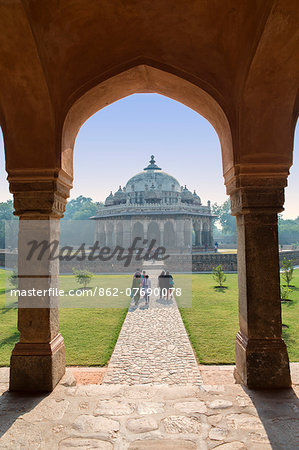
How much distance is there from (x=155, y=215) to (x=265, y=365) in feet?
94.4

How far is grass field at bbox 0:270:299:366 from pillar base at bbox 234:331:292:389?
2.14m

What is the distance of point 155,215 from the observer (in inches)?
1262

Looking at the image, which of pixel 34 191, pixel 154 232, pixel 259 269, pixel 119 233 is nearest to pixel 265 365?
pixel 259 269

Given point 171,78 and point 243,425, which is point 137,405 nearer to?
point 243,425

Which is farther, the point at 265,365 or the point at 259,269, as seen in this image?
the point at 259,269

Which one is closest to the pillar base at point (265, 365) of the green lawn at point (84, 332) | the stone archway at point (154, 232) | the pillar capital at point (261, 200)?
the pillar capital at point (261, 200)

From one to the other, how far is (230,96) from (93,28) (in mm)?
1706

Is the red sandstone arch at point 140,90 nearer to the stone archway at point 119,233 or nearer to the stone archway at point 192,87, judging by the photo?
the stone archway at point 192,87

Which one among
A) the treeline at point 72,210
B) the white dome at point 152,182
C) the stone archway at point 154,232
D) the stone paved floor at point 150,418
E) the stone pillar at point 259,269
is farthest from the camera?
the treeline at point 72,210

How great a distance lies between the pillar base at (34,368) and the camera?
342 centimetres

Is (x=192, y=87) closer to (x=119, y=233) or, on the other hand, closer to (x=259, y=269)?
(x=259, y=269)

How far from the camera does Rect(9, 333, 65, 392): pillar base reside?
342cm

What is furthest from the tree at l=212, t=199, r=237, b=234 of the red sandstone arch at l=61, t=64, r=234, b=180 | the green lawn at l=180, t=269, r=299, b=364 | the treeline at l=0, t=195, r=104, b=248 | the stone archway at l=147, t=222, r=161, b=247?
the red sandstone arch at l=61, t=64, r=234, b=180

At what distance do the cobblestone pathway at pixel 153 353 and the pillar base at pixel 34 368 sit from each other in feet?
5.06
